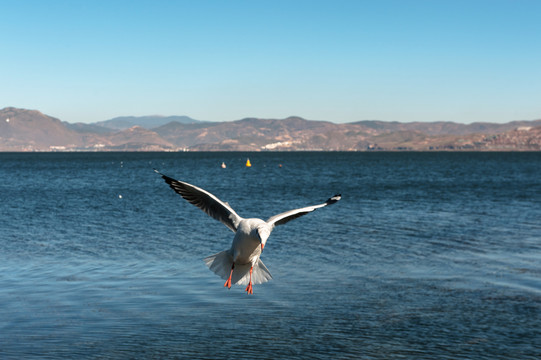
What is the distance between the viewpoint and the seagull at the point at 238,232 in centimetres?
1338

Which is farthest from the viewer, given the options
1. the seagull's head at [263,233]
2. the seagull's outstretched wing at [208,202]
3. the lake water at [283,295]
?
the lake water at [283,295]

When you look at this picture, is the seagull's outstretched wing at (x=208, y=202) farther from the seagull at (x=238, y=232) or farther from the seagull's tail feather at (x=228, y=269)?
the seagull's tail feather at (x=228, y=269)

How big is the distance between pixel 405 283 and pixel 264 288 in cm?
484

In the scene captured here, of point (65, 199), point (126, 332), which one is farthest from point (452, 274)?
point (65, 199)

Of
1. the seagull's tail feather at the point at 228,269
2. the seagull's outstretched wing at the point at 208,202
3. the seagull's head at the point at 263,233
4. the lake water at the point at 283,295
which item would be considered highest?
the seagull's outstretched wing at the point at 208,202

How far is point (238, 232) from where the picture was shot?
13.7 m

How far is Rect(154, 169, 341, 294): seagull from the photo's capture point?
43.9ft

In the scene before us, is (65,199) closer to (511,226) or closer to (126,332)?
(511,226)

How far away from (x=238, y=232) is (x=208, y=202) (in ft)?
3.92

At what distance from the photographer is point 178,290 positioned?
1959 centimetres

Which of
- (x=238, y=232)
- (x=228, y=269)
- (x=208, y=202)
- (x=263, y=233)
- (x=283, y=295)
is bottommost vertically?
(x=283, y=295)

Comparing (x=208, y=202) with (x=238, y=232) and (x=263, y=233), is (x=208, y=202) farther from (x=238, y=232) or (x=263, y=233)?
(x=263, y=233)

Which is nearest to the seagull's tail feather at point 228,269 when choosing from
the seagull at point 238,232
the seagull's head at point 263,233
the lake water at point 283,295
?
the seagull at point 238,232

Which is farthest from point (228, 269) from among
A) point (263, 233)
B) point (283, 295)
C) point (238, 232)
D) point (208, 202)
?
point (283, 295)
